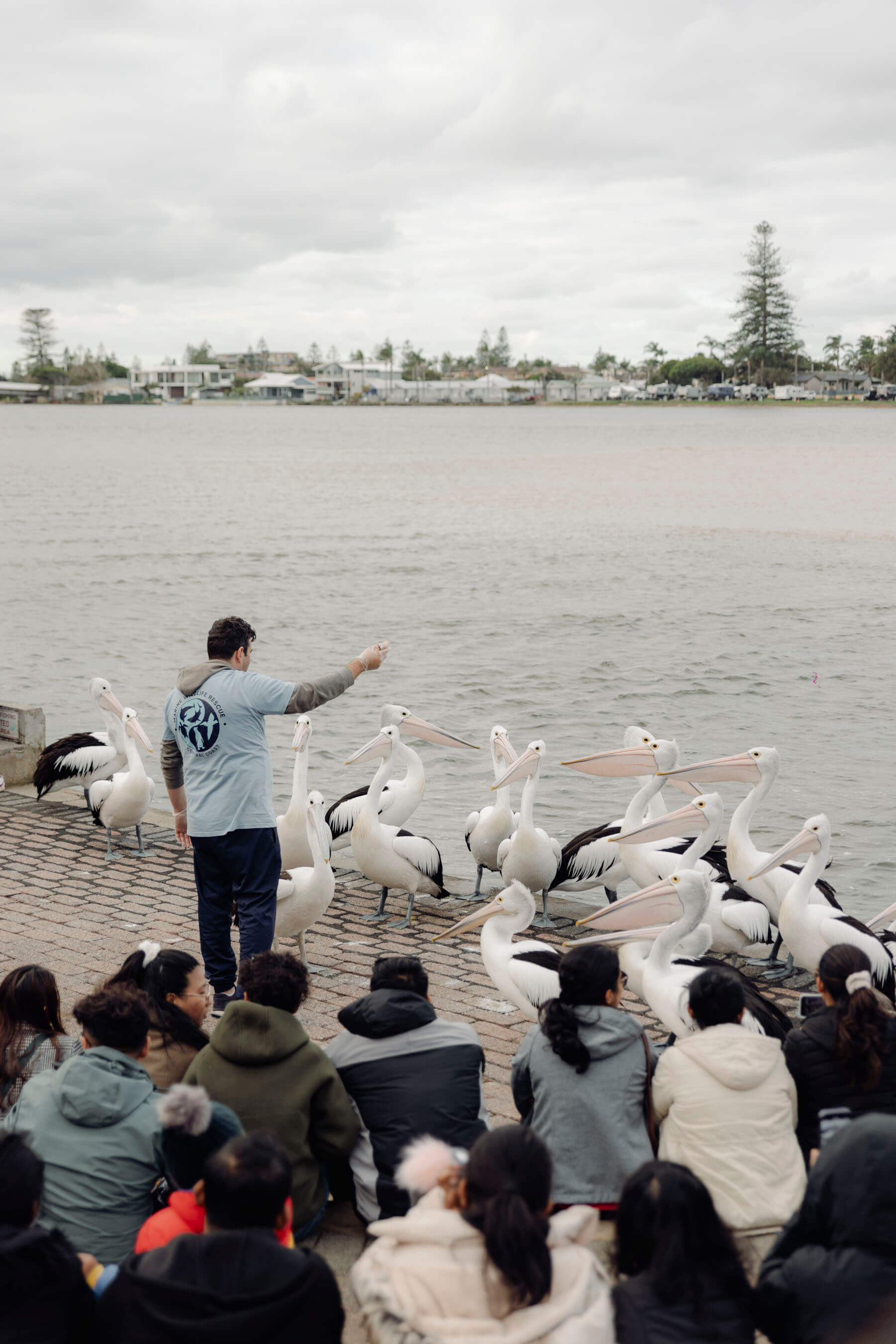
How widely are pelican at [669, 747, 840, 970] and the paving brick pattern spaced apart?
0.62m

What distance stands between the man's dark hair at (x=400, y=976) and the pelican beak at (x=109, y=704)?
21.0ft

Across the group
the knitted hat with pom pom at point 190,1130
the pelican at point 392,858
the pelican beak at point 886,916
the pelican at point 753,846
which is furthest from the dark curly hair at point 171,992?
the pelican beak at point 886,916

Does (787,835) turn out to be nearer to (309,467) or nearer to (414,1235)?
(414,1235)

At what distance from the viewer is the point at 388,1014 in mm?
4484

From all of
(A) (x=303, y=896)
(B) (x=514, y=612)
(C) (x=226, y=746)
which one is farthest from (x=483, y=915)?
(B) (x=514, y=612)

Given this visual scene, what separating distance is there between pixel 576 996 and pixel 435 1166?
141 centimetres

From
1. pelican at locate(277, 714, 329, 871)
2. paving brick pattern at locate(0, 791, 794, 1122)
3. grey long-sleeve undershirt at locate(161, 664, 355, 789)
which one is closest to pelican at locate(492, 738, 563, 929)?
paving brick pattern at locate(0, 791, 794, 1122)

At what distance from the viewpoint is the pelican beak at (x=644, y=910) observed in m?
6.37

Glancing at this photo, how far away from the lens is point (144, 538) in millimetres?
40156

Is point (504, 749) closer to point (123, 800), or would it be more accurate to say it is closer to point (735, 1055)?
point (123, 800)

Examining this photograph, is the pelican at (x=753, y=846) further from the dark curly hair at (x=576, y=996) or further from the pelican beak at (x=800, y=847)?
the dark curly hair at (x=576, y=996)

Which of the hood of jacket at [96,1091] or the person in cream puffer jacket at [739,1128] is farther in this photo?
the person in cream puffer jacket at [739,1128]

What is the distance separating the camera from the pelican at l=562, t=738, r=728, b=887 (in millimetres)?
8242

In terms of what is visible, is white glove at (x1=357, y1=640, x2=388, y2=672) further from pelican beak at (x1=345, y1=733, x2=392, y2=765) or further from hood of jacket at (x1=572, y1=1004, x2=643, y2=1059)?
pelican beak at (x1=345, y1=733, x2=392, y2=765)
